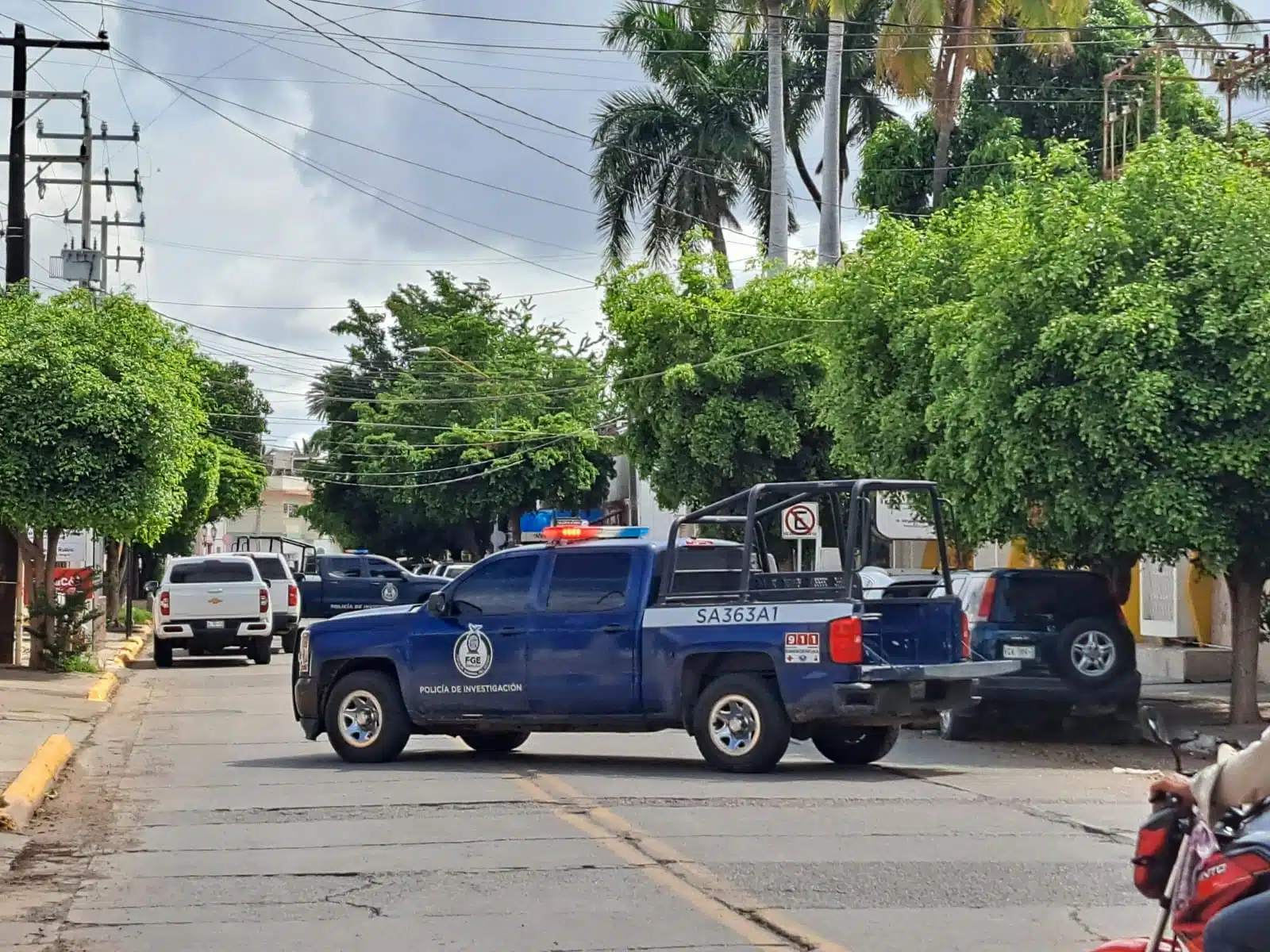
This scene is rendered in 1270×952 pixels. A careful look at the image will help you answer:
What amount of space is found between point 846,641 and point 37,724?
9114 millimetres

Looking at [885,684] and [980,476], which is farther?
[980,476]

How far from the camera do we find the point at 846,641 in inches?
530

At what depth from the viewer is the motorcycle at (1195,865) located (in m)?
4.12

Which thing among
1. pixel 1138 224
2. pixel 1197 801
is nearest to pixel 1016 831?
pixel 1197 801

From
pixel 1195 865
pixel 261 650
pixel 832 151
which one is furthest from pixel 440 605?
pixel 832 151

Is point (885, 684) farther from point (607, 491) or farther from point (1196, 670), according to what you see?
point (607, 491)

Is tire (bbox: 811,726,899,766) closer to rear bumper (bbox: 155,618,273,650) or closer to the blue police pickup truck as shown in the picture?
the blue police pickup truck

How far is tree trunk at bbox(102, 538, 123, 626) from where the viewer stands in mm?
41438

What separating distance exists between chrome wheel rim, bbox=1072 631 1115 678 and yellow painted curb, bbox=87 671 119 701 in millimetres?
12085

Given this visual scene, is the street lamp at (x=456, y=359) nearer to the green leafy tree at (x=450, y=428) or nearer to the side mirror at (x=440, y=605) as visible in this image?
the green leafy tree at (x=450, y=428)

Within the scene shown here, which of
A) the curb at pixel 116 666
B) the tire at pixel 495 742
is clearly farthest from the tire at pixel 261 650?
the tire at pixel 495 742

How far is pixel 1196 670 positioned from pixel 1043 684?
956 centimetres

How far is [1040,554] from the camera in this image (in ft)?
64.3

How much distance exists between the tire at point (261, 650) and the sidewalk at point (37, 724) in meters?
2.30
